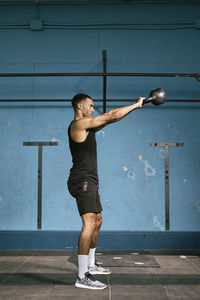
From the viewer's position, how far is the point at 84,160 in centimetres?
268

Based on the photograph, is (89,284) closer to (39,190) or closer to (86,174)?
(86,174)

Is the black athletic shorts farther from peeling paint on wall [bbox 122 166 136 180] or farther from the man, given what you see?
peeling paint on wall [bbox 122 166 136 180]

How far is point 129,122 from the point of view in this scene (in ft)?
13.4

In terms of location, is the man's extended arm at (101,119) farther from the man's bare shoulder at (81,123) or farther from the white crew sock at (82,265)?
the white crew sock at (82,265)

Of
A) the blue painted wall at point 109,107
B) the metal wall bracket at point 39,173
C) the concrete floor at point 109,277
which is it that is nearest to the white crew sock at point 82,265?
the concrete floor at point 109,277

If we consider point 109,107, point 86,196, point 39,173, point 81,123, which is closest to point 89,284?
point 86,196

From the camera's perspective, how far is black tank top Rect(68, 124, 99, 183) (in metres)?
2.65

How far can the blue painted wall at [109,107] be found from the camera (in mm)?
3971

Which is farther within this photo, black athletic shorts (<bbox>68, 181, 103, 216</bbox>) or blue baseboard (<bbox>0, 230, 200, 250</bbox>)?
blue baseboard (<bbox>0, 230, 200, 250</bbox>)

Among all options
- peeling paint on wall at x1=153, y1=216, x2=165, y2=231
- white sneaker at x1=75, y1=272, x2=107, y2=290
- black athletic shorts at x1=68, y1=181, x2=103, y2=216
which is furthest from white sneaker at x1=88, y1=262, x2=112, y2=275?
peeling paint on wall at x1=153, y1=216, x2=165, y2=231

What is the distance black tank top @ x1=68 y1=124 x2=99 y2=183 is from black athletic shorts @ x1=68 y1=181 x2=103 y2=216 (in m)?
0.06

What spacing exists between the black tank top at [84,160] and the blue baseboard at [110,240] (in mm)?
1512

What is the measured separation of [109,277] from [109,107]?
2.32m

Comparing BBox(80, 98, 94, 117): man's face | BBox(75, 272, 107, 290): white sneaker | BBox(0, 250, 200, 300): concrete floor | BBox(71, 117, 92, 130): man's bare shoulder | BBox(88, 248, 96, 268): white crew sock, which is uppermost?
BBox(80, 98, 94, 117): man's face
